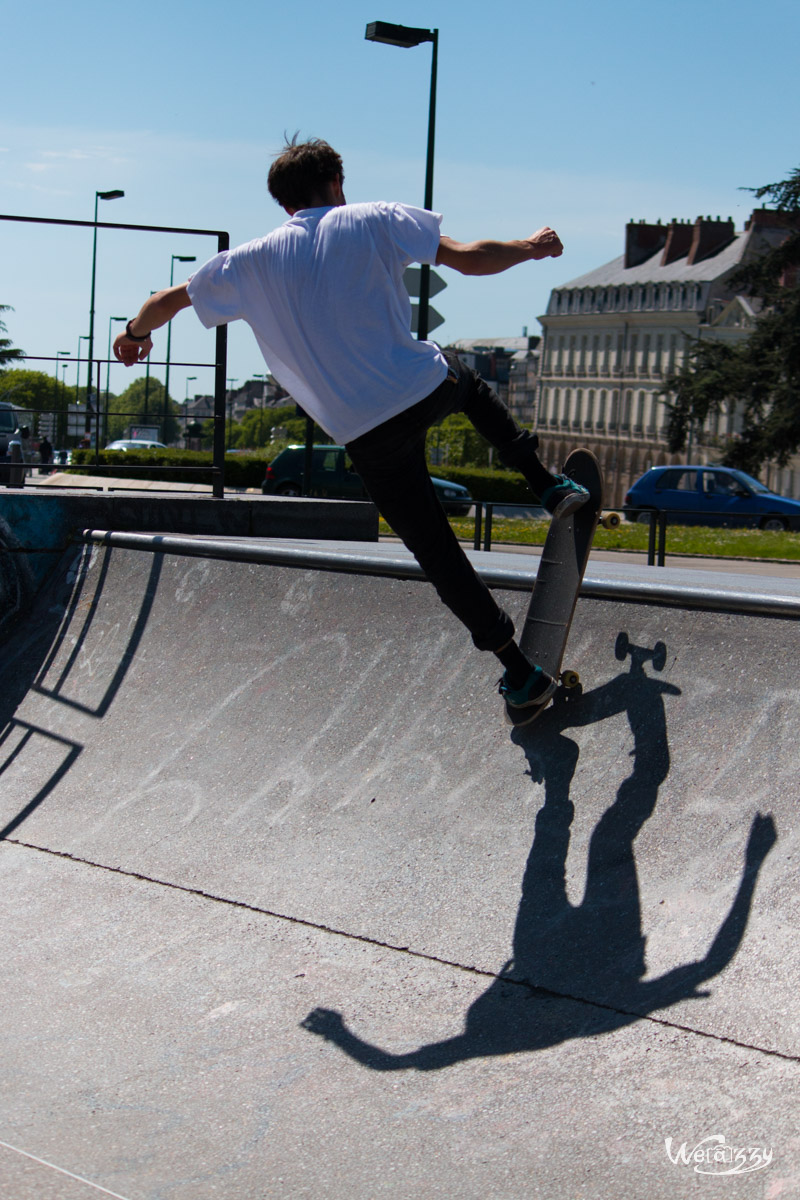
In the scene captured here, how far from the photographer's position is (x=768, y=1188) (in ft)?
7.38

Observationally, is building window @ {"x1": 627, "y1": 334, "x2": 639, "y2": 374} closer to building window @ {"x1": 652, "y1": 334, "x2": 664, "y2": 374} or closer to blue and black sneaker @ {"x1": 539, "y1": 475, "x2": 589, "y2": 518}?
building window @ {"x1": 652, "y1": 334, "x2": 664, "y2": 374}

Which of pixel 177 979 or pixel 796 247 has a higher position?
pixel 796 247

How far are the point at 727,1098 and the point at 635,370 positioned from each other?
369 ft

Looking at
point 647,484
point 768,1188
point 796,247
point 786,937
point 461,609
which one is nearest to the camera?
point 768,1188

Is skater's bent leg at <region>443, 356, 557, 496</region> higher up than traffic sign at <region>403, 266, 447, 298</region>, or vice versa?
traffic sign at <region>403, 266, 447, 298</region>

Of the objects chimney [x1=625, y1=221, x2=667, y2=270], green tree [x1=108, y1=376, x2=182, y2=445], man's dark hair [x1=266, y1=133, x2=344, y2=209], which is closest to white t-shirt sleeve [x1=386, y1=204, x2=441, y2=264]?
man's dark hair [x1=266, y1=133, x2=344, y2=209]

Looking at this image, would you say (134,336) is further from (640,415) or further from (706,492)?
(640,415)

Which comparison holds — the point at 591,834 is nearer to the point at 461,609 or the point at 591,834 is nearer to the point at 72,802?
the point at 461,609

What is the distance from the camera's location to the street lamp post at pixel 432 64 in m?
17.6

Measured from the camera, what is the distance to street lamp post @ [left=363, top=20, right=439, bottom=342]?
57.7 ft

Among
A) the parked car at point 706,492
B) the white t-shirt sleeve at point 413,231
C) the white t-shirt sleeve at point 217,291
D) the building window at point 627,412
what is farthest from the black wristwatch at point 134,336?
the building window at point 627,412

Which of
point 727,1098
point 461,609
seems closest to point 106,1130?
point 727,1098

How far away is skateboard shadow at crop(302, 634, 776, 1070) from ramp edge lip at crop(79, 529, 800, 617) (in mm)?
221

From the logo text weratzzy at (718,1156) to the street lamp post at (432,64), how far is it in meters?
15.6
